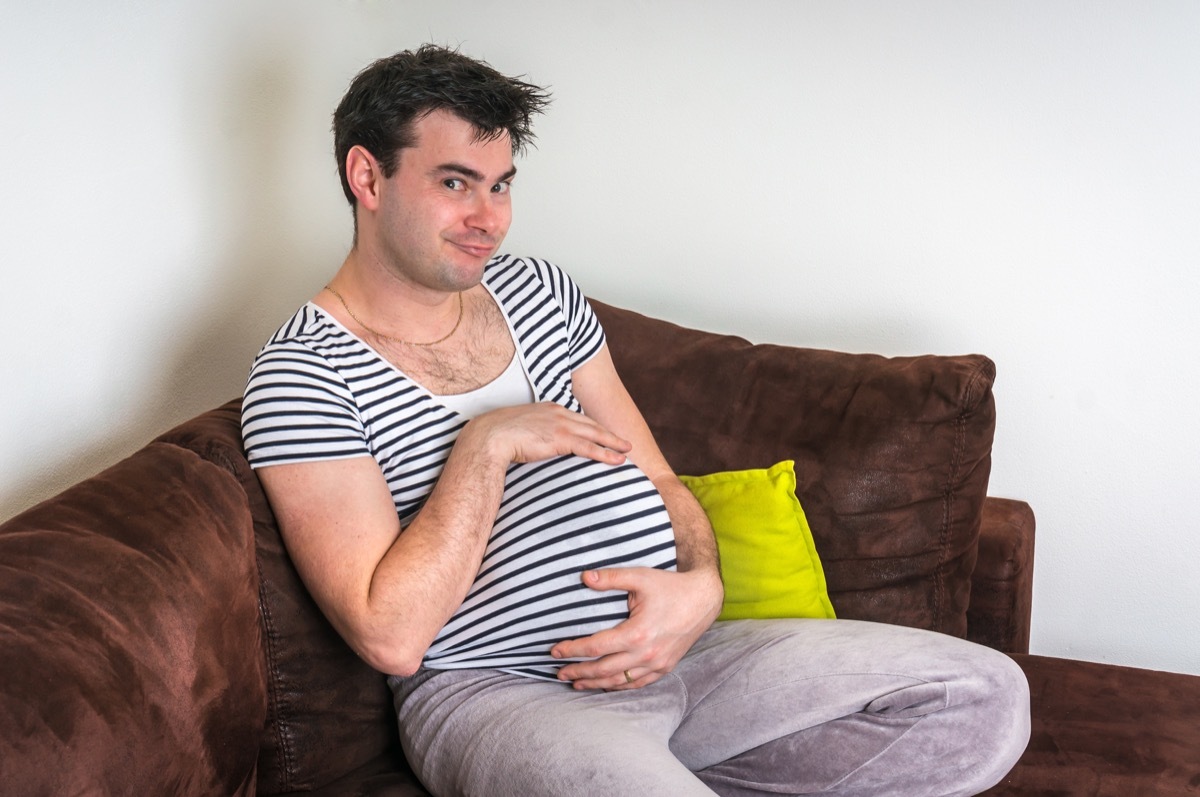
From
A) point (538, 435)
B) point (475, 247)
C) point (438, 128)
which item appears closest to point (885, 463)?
point (538, 435)

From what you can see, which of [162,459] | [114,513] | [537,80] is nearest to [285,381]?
[162,459]

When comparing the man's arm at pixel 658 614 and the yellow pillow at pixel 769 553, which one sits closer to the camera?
the man's arm at pixel 658 614

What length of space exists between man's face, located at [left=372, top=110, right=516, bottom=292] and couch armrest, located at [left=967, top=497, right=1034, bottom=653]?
973 millimetres

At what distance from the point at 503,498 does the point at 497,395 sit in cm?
19

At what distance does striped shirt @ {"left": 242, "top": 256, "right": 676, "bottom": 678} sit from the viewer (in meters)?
1.44

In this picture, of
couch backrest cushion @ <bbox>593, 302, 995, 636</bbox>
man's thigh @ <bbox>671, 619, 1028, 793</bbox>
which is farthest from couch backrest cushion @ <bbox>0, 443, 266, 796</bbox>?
couch backrest cushion @ <bbox>593, 302, 995, 636</bbox>

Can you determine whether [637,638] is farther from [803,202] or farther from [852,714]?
[803,202]

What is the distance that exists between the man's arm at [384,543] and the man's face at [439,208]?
0.89ft

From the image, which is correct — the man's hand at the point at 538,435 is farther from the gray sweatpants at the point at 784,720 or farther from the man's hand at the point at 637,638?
the gray sweatpants at the point at 784,720

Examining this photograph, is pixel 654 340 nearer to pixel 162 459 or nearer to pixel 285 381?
pixel 285 381

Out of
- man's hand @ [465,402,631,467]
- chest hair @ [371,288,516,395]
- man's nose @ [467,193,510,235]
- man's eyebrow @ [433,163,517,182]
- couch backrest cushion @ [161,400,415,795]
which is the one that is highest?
man's eyebrow @ [433,163,517,182]

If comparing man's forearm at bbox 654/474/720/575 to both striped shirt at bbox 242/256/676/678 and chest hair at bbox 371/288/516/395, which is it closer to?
striped shirt at bbox 242/256/676/678

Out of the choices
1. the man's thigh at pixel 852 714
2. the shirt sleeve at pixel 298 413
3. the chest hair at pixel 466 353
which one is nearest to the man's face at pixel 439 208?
the chest hair at pixel 466 353

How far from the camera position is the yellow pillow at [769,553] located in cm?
171
